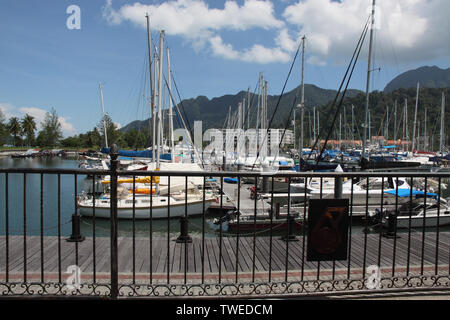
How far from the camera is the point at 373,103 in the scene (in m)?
91.1

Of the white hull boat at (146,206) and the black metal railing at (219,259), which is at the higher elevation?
the black metal railing at (219,259)

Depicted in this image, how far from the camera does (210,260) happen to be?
4.68 metres

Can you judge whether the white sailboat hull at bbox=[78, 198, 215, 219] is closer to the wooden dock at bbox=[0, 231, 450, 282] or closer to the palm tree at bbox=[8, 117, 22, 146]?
the wooden dock at bbox=[0, 231, 450, 282]

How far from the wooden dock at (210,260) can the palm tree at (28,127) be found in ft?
352

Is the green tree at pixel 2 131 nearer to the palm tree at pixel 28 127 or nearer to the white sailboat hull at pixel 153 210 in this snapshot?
the palm tree at pixel 28 127

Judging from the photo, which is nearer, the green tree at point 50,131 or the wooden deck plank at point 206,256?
the wooden deck plank at point 206,256

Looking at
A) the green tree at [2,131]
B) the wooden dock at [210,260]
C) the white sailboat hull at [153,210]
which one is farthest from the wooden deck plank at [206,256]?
the green tree at [2,131]

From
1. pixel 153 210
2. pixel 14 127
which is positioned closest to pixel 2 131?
pixel 14 127

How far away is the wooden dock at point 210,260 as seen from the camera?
13.3ft

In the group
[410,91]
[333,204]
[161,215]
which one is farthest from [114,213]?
[410,91]

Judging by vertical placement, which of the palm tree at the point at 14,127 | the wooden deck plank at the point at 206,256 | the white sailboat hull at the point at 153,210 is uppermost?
the palm tree at the point at 14,127

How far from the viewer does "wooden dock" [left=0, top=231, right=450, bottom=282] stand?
404cm
